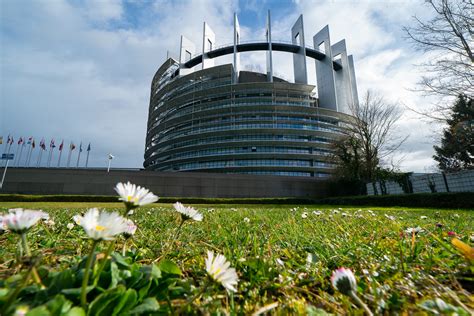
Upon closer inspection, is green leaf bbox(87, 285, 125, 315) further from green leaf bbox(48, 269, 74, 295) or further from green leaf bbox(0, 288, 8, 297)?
green leaf bbox(0, 288, 8, 297)

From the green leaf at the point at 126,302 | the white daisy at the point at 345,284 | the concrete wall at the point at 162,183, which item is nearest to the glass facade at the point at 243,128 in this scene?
the concrete wall at the point at 162,183

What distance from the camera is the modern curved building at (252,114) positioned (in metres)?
41.5

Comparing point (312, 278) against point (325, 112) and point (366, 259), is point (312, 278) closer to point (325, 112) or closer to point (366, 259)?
point (366, 259)

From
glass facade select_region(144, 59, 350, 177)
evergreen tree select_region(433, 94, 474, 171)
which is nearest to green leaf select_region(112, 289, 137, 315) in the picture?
evergreen tree select_region(433, 94, 474, 171)

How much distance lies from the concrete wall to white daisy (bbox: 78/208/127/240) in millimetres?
22593

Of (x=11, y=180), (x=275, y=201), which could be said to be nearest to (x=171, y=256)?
(x=275, y=201)

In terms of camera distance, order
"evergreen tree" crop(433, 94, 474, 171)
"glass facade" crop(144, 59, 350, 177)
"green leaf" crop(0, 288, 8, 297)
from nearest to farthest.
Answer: "green leaf" crop(0, 288, 8, 297) → "evergreen tree" crop(433, 94, 474, 171) → "glass facade" crop(144, 59, 350, 177)

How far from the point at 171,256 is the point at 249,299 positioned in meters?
0.65

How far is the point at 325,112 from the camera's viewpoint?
44094 mm

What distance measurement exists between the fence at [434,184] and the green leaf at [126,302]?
21274mm

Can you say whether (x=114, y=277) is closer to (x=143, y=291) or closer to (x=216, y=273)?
(x=143, y=291)

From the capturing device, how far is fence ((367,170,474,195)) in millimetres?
15007

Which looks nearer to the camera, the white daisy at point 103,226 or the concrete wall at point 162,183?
the white daisy at point 103,226

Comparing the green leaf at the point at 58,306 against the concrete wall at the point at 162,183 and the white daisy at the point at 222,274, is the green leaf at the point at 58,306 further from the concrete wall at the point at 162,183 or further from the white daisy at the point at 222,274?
the concrete wall at the point at 162,183
